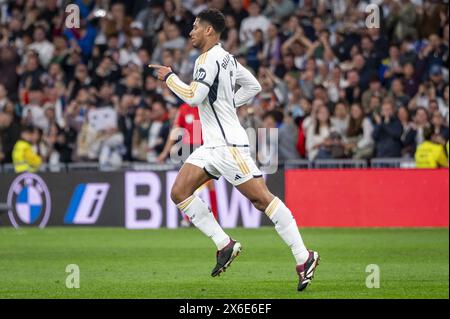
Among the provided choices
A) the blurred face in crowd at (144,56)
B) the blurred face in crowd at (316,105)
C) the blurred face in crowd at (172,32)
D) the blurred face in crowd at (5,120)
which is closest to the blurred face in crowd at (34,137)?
the blurred face in crowd at (5,120)

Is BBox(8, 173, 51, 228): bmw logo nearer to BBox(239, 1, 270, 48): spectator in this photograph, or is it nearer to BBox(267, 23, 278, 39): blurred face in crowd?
BBox(239, 1, 270, 48): spectator

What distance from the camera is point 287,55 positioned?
23.2 metres

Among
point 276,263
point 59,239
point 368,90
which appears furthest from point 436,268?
point 368,90

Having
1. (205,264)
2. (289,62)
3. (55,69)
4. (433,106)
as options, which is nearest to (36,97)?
(55,69)

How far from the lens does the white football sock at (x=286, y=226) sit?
36.2 ft

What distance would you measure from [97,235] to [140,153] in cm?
353

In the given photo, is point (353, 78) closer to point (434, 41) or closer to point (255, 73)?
point (434, 41)

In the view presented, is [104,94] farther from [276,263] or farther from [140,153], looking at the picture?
[276,263]

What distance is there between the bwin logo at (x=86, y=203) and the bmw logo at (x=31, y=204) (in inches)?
18.0

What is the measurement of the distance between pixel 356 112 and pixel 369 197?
1.63m

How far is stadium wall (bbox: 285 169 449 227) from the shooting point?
2027 centimetres

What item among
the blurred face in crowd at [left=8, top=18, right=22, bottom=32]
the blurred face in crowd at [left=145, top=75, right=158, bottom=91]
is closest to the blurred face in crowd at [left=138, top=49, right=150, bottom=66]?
the blurred face in crowd at [left=145, top=75, right=158, bottom=91]

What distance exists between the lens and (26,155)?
72.9 feet

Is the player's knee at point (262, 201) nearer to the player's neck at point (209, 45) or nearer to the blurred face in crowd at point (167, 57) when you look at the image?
the player's neck at point (209, 45)
